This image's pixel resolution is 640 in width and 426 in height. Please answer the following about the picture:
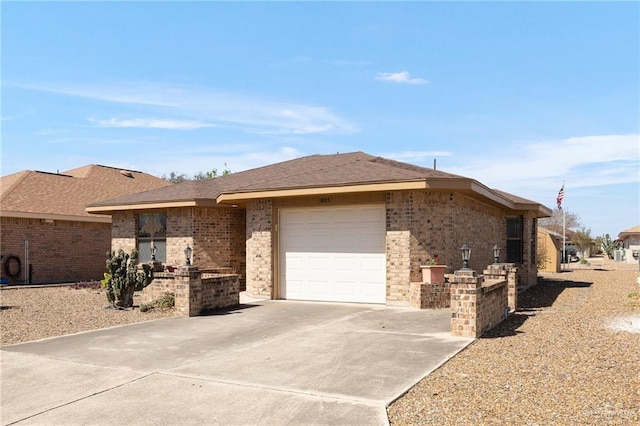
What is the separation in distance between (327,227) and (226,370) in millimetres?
7470

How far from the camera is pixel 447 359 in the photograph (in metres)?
7.26

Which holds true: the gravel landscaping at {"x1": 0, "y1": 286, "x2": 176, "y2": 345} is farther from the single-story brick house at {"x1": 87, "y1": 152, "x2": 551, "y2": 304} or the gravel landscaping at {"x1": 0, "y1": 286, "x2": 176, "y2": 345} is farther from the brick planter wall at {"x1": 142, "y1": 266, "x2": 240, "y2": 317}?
the single-story brick house at {"x1": 87, "y1": 152, "x2": 551, "y2": 304}

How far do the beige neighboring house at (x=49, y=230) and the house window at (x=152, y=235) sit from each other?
5.75 metres

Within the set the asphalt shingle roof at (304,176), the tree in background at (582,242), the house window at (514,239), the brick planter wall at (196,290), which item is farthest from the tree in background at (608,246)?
the brick planter wall at (196,290)

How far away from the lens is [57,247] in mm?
22484

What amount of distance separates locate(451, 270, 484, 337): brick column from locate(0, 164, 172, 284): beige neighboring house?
18817 millimetres

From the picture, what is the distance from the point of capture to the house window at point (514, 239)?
2086cm

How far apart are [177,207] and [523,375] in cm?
1332

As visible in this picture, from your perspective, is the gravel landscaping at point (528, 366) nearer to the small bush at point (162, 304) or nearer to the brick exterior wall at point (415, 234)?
the small bush at point (162, 304)

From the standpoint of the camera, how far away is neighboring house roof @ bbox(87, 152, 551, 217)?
12.5 m

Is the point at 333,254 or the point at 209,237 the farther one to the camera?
the point at 209,237

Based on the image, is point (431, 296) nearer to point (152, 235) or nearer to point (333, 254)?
point (333, 254)

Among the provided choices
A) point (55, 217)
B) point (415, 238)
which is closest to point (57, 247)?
point (55, 217)

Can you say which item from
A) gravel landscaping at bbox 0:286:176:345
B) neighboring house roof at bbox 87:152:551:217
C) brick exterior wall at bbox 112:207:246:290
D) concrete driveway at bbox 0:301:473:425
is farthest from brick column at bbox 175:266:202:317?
brick exterior wall at bbox 112:207:246:290
